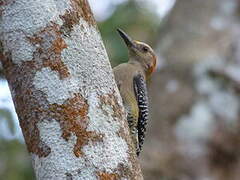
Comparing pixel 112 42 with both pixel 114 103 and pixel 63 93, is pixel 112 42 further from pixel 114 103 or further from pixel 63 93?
pixel 63 93

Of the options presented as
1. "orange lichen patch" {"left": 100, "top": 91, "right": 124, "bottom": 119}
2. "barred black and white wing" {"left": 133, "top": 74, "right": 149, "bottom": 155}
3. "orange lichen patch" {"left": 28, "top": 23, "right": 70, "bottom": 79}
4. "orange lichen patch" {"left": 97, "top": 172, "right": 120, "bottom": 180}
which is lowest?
"barred black and white wing" {"left": 133, "top": 74, "right": 149, "bottom": 155}

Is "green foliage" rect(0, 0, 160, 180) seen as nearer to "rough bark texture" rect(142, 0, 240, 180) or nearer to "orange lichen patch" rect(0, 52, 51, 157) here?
"rough bark texture" rect(142, 0, 240, 180)

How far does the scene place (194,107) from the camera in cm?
696

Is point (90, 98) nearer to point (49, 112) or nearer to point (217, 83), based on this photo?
point (49, 112)

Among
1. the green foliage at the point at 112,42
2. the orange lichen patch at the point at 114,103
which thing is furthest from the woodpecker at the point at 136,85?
the orange lichen patch at the point at 114,103

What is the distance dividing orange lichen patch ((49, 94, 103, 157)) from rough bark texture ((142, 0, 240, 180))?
13.3 feet

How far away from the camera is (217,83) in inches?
273

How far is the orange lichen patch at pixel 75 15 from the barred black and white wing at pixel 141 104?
66.9 inches

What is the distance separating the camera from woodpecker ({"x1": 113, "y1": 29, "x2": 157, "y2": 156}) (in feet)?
15.3

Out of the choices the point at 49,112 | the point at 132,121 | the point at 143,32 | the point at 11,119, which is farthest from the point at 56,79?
the point at 143,32

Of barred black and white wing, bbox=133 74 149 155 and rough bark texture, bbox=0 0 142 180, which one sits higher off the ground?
rough bark texture, bbox=0 0 142 180

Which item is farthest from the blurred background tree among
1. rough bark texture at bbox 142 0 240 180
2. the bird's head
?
the bird's head

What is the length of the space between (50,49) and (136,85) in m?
2.50

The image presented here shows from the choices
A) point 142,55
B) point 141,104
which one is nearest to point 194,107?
point 142,55
